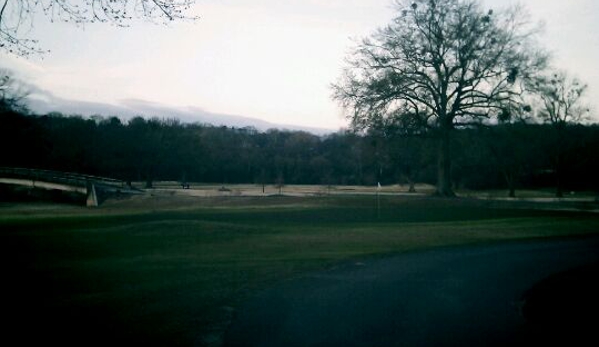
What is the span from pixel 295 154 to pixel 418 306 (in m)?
99.6

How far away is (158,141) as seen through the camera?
8356cm

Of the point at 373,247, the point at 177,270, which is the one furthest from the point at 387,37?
the point at 177,270

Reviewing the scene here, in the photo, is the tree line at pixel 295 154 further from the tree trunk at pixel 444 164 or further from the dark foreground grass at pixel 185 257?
the dark foreground grass at pixel 185 257

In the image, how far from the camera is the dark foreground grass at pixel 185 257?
27.1 feet

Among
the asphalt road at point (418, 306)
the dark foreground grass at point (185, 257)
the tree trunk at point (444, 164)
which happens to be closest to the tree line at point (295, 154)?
the tree trunk at point (444, 164)

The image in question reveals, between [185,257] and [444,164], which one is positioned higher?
[444,164]

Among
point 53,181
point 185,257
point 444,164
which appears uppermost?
point 444,164

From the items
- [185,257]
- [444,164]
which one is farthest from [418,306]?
[444,164]

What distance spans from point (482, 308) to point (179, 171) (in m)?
85.1

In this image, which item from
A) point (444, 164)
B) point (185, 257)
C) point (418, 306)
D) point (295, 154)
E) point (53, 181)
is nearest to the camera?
point (418, 306)

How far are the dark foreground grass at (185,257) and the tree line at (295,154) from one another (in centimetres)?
872

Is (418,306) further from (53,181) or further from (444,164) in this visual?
(53,181)

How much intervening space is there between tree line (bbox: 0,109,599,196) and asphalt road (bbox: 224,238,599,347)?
22.0m

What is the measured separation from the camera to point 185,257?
1566cm
